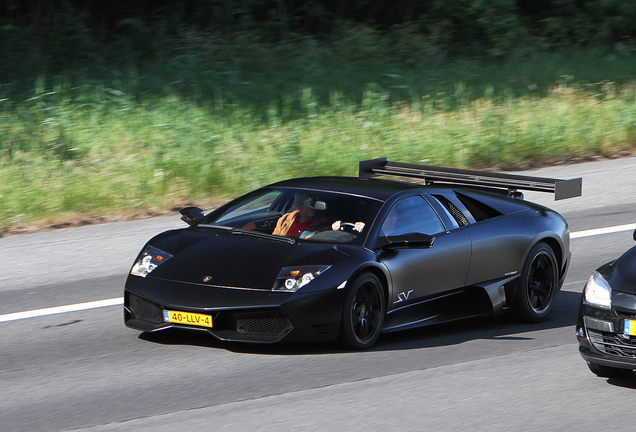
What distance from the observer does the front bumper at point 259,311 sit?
684 cm

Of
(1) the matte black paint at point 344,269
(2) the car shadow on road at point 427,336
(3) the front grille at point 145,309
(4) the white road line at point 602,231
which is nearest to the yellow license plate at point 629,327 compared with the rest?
(2) the car shadow on road at point 427,336

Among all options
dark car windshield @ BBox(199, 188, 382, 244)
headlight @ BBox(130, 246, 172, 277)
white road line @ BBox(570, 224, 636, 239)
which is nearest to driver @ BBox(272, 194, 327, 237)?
dark car windshield @ BBox(199, 188, 382, 244)

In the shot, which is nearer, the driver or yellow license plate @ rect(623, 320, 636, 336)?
yellow license plate @ rect(623, 320, 636, 336)

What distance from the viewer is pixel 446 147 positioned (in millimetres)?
16750

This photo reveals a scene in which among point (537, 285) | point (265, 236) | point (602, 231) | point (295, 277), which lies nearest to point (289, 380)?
point (295, 277)

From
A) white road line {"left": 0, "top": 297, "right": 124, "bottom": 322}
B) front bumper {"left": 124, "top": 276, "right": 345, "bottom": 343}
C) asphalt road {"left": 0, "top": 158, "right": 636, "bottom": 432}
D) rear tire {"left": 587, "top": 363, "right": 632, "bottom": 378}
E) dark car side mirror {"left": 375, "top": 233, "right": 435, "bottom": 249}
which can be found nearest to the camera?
asphalt road {"left": 0, "top": 158, "right": 636, "bottom": 432}

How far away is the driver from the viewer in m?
7.75

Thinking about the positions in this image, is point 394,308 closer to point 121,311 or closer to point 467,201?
point 467,201

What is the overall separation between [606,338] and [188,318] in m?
2.80

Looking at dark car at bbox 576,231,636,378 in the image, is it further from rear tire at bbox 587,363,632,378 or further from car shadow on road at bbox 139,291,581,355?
car shadow on road at bbox 139,291,581,355

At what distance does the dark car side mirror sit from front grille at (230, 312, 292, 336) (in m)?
1.02

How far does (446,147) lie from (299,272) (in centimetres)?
1013

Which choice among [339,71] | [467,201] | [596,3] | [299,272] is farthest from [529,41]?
[299,272]

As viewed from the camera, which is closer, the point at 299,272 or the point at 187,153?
the point at 299,272
